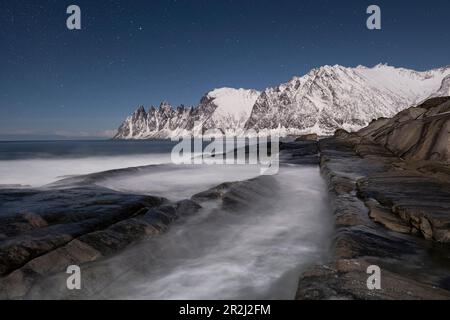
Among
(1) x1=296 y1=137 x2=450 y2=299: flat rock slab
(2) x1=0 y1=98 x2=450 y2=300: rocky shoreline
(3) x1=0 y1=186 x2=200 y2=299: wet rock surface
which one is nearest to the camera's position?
(1) x1=296 y1=137 x2=450 y2=299: flat rock slab

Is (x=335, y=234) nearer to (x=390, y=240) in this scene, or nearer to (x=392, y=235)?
(x=390, y=240)

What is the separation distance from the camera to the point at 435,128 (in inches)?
583

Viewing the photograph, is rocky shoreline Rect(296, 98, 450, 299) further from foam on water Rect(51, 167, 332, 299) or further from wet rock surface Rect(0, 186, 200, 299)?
wet rock surface Rect(0, 186, 200, 299)

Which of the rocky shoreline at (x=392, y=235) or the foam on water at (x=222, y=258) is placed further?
the foam on water at (x=222, y=258)

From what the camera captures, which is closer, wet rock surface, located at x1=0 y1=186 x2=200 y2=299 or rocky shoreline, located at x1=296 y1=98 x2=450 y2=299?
rocky shoreline, located at x1=296 y1=98 x2=450 y2=299

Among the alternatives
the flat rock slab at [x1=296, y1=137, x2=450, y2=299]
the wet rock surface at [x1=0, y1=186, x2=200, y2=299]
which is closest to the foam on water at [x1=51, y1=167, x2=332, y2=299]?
the wet rock surface at [x1=0, y1=186, x2=200, y2=299]

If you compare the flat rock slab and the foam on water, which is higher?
the flat rock slab

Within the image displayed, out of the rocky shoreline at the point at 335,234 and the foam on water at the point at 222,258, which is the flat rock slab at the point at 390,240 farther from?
the foam on water at the point at 222,258

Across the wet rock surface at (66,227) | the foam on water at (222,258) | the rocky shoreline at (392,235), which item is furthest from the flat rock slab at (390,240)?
the wet rock surface at (66,227)

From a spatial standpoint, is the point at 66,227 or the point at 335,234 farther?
the point at 335,234

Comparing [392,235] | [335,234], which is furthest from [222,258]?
[392,235]

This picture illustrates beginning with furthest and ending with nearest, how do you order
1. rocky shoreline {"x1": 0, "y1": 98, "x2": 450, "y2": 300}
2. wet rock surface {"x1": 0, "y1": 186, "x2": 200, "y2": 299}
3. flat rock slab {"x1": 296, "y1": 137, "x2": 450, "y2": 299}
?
wet rock surface {"x1": 0, "y1": 186, "x2": 200, "y2": 299} → rocky shoreline {"x1": 0, "y1": 98, "x2": 450, "y2": 300} → flat rock slab {"x1": 296, "y1": 137, "x2": 450, "y2": 299}
